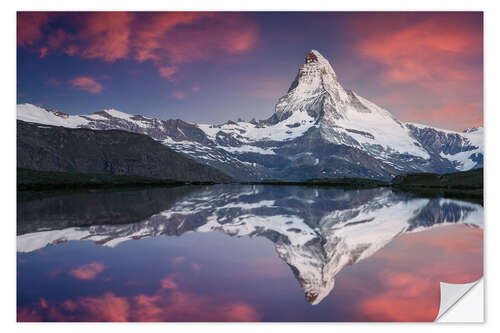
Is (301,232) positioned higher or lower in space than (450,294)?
higher

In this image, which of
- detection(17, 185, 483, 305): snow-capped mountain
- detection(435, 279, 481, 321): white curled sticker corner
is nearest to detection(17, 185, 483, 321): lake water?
detection(17, 185, 483, 305): snow-capped mountain

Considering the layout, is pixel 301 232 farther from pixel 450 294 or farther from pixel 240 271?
pixel 450 294

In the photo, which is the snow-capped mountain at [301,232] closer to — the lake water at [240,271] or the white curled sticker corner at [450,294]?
the lake water at [240,271]

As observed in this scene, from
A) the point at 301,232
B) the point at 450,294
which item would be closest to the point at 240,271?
the point at 450,294

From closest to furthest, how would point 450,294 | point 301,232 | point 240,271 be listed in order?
1. point 450,294
2. point 240,271
3. point 301,232

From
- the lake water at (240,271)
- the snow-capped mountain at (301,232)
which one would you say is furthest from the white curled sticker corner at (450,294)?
the snow-capped mountain at (301,232)
